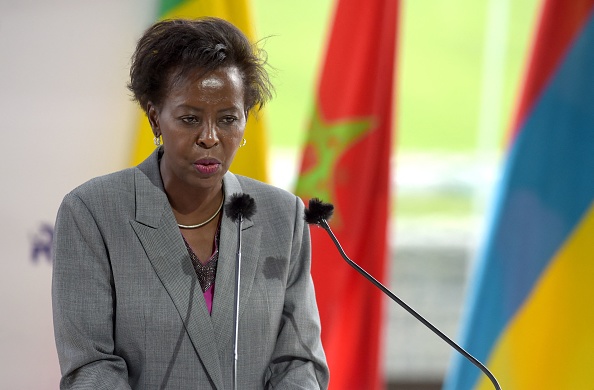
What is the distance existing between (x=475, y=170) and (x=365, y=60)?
124 cm

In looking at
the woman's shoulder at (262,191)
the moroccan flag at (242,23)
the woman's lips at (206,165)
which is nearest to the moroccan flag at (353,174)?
the moroccan flag at (242,23)

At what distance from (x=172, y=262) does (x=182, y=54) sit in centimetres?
36

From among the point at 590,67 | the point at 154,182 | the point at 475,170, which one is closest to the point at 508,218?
the point at 590,67

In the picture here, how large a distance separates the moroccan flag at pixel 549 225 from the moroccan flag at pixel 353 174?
35cm

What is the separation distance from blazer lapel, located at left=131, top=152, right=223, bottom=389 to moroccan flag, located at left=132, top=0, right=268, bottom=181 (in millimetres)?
891

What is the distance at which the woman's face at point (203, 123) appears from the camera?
1.48 metres

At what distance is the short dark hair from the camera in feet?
4.89

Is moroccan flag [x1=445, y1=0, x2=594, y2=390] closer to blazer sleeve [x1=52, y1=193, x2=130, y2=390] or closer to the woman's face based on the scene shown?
the woman's face

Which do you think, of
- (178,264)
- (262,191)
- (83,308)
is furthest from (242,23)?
(83,308)

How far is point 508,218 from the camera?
2.57m

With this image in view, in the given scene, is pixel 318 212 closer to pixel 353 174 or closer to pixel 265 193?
pixel 265 193

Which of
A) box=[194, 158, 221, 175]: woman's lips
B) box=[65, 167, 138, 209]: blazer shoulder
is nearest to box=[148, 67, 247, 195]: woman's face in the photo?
box=[194, 158, 221, 175]: woman's lips

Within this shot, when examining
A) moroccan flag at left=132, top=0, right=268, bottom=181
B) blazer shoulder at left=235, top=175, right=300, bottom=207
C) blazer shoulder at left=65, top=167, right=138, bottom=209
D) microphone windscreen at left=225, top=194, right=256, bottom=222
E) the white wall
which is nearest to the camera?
microphone windscreen at left=225, top=194, right=256, bottom=222

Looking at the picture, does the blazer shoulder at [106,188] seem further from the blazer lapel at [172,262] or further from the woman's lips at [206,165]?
the woman's lips at [206,165]
